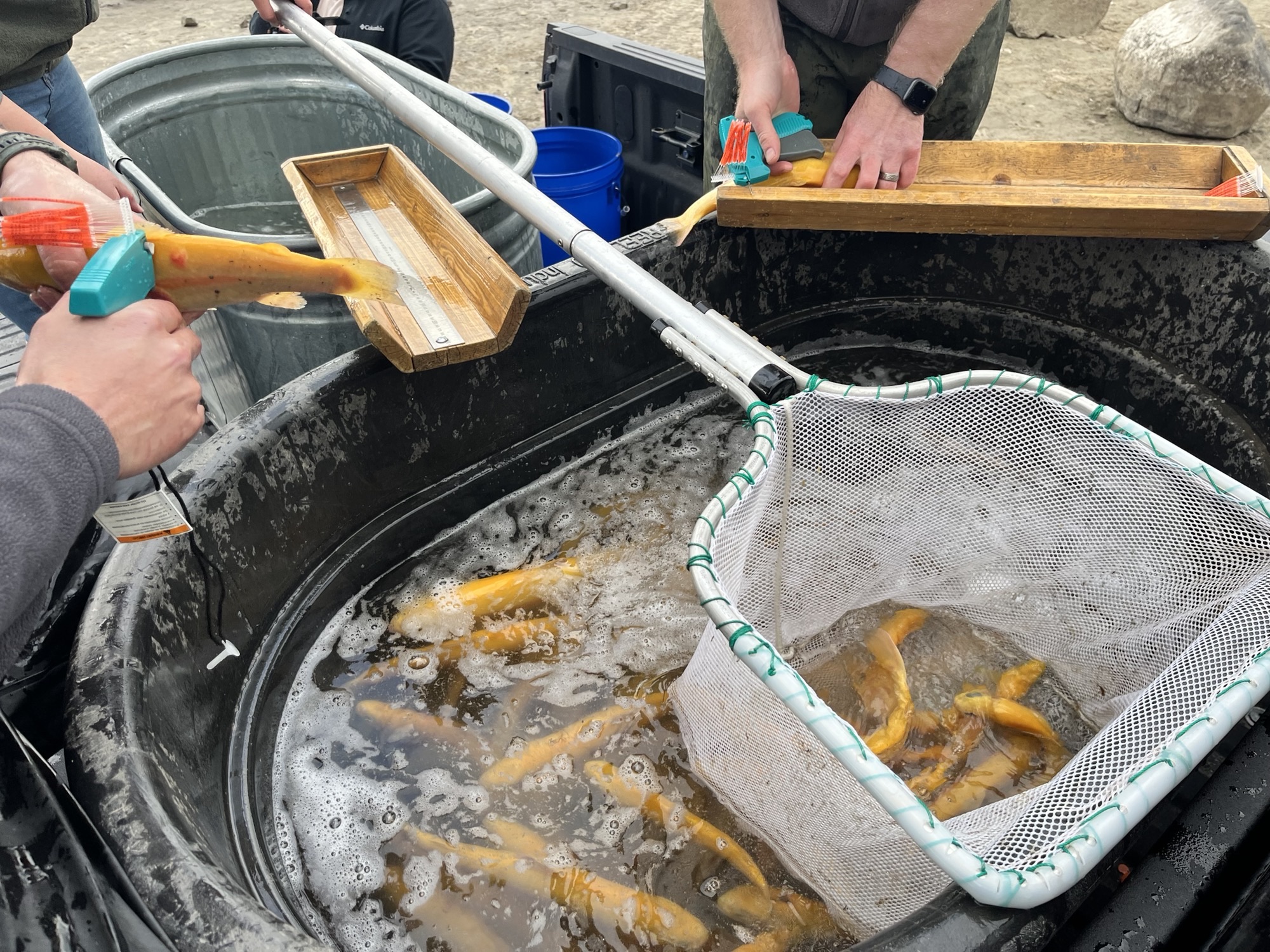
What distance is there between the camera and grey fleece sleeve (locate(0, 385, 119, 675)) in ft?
2.72

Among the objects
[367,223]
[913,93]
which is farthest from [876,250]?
[367,223]

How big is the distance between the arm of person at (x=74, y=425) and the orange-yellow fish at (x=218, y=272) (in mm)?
79

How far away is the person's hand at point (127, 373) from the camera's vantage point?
0.98 meters

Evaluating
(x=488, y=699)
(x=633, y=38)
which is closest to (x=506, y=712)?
(x=488, y=699)

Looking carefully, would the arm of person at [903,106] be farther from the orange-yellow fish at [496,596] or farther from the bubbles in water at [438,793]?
the bubbles in water at [438,793]

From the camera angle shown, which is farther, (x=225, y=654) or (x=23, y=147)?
(x=225, y=654)

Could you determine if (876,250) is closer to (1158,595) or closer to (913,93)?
(913,93)

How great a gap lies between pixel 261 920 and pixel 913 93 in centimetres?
209

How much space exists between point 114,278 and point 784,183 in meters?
1.53

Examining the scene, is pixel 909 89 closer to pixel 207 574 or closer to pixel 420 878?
pixel 207 574

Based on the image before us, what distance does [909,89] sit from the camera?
198 centimetres

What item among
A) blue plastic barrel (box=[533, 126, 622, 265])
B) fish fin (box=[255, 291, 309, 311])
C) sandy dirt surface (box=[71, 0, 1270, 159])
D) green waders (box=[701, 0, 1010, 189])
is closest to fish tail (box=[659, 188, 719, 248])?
green waders (box=[701, 0, 1010, 189])

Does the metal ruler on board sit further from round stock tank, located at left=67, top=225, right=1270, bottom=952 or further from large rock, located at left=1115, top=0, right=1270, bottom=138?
large rock, located at left=1115, top=0, right=1270, bottom=138

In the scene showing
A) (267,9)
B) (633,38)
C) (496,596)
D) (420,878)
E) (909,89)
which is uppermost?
(267,9)
